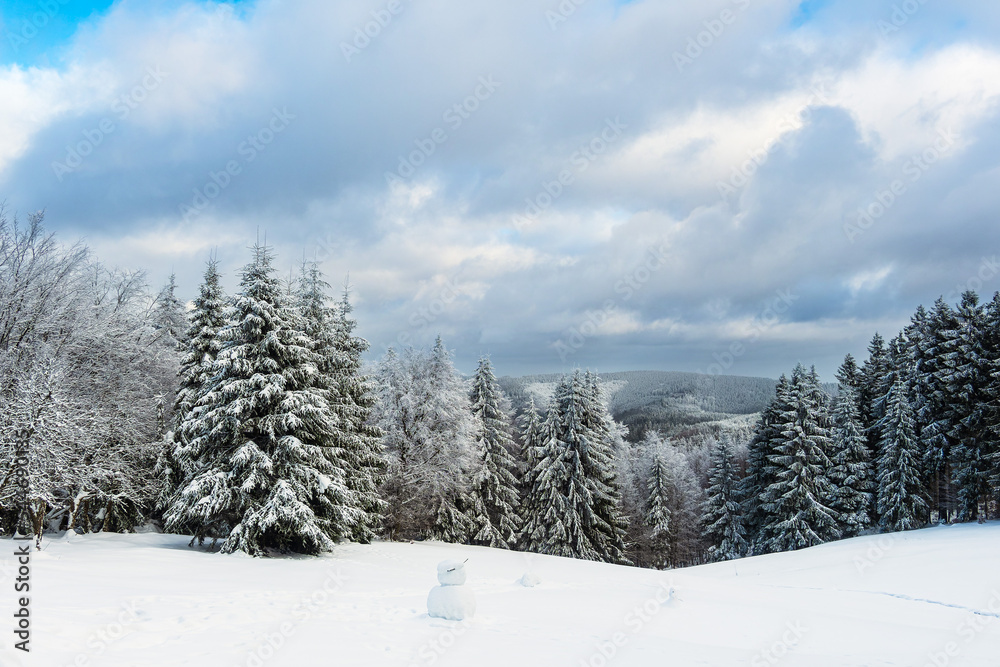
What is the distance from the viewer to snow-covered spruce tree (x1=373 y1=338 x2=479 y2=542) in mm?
29062

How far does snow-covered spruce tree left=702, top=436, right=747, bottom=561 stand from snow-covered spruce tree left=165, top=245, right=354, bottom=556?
2908cm

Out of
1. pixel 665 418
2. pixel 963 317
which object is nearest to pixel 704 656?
pixel 963 317

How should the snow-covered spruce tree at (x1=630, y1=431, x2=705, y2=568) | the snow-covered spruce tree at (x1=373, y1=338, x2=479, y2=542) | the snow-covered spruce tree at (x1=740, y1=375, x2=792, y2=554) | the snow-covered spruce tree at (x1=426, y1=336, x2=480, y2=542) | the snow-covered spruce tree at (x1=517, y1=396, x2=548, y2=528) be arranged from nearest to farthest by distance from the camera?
the snow-covered spruce tree at (x1=373, y1=338, x2=479, y2=542)
the snow-covered spruce tree at (x1=426, y1=336, x2=480, y2=542)
the snow-covered spruce tree at (x1=517, y1=396, x2=548, y2=528)
the snow-covered spruce tree at (x1=740, y1=375, x2=792, y2=554)
the snow-covered spruce tree at (x1=630, y1=431, x2=705, y2=568)

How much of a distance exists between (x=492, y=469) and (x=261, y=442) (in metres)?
17.1

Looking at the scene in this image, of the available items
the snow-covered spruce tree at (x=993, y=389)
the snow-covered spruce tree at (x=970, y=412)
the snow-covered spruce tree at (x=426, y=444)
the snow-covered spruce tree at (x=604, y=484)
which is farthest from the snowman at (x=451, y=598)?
the snow-covered spruce tree at (x=970, y=412)

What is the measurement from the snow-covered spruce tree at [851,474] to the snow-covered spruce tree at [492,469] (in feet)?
66.2

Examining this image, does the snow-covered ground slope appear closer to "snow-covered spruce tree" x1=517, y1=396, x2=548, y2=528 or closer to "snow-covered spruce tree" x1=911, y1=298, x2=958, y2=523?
"snow-covered spruce tree" x1=911, y1=298, x2=958, y2=523

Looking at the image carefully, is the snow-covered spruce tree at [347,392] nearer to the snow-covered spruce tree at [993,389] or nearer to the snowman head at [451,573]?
the snowman head at [451,573]

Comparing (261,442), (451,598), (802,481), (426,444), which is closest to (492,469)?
(426,444)

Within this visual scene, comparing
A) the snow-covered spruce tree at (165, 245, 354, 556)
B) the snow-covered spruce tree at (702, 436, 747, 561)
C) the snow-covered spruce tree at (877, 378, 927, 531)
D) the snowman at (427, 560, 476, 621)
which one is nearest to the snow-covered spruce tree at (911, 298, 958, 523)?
the snow-covered spruce tree at (877, 378, 927, 531)

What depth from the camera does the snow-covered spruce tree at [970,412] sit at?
31094 mm

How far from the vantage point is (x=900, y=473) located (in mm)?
32656

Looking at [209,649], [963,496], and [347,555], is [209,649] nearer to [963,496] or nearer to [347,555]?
[347,555]

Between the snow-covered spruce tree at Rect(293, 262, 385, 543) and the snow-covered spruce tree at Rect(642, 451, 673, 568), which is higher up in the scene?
the snow-covered spruce tree at Rect(293, 262, 385, 543)
